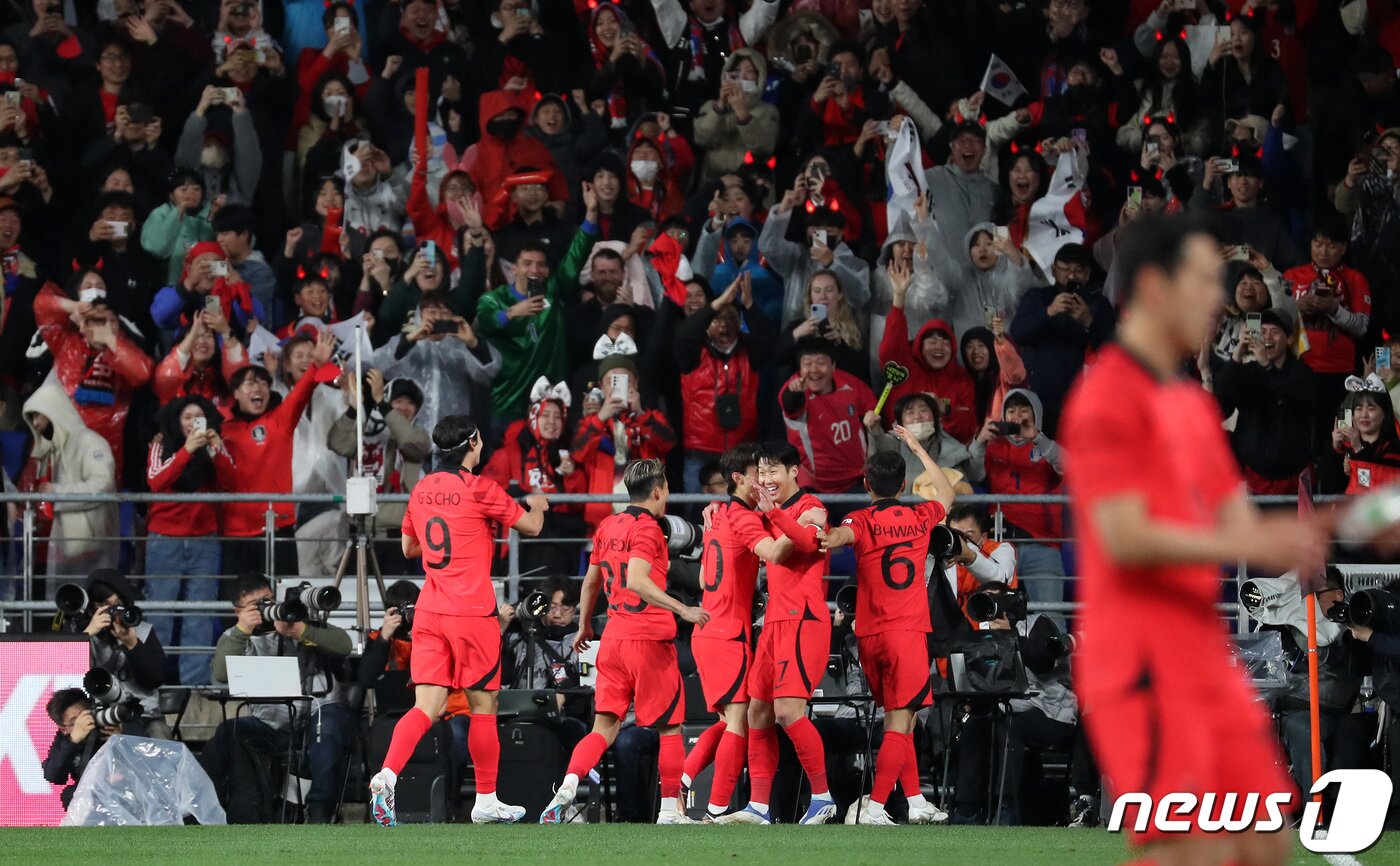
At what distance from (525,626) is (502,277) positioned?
3.74 metres

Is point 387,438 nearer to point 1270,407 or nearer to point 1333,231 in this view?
point 1270,407

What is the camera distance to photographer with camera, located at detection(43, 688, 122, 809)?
11375 millimetres

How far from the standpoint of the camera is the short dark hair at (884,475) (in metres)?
11.0

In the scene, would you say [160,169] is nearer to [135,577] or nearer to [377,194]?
[377,194]

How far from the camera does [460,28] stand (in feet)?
56.9

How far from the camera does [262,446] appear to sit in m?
13.9

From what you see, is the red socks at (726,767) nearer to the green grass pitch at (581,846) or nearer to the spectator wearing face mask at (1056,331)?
the green grass pitch at (581,846)

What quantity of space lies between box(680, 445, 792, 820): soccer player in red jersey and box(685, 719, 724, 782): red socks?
0.10 ft

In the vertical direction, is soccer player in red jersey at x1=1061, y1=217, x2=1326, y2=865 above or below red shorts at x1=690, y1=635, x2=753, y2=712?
above

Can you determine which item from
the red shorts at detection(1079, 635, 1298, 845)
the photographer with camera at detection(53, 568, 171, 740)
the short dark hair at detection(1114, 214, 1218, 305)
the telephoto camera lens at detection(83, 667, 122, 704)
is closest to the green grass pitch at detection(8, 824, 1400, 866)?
the telephoto camera lens at detection(83, 667, 122, 704)

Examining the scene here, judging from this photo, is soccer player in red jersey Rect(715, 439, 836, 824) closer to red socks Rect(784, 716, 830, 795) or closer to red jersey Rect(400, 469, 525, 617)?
red socks Rect(784, 716, 830, 795)

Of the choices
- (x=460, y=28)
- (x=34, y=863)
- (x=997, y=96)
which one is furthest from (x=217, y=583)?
(x=997, y=96)

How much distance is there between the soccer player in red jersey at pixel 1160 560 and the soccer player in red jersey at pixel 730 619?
21.8ft

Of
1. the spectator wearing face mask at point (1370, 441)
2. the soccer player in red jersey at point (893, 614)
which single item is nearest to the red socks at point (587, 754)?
the soccer player in red jersey at point (893, 614)
